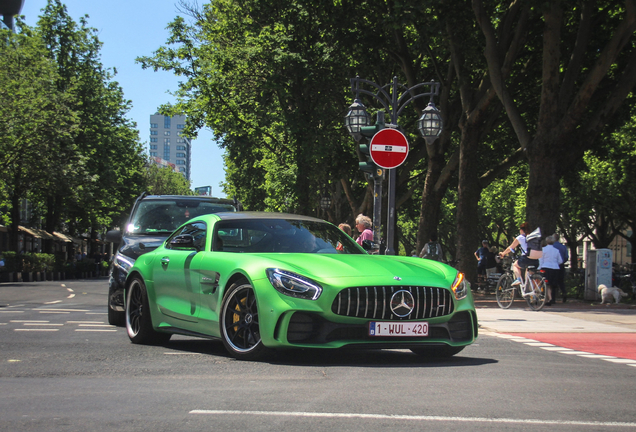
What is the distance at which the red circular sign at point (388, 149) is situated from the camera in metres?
15.0

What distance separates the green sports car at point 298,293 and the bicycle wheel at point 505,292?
10378 mm

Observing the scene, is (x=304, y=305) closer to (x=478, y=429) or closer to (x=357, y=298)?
(x=357, y=298)

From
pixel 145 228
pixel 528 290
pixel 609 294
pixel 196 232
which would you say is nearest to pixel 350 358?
pixel 196 232

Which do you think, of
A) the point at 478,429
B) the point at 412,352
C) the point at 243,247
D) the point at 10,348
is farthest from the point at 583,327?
the point at 478,429

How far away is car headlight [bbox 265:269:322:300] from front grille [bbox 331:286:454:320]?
19 centimetres

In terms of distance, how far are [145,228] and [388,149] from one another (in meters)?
4.49

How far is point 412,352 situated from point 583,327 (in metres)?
5.64

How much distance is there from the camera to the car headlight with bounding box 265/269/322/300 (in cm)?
721

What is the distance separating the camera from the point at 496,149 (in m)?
36.4

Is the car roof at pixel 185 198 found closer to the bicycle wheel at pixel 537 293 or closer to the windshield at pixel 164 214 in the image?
the windshield at pixel 164 214

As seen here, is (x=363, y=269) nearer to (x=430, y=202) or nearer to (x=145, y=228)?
(x=145, y=228)

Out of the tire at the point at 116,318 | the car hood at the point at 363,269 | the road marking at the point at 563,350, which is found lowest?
the road marking at the point at 563,350

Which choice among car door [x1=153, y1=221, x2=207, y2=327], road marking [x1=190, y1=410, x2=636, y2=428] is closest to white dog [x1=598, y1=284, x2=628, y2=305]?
car door [x1=153, y1=221, x2=207, y2=327]

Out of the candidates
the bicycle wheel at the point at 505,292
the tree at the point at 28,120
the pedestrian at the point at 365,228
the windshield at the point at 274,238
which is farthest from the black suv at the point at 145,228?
the tree at the point at 28,120
